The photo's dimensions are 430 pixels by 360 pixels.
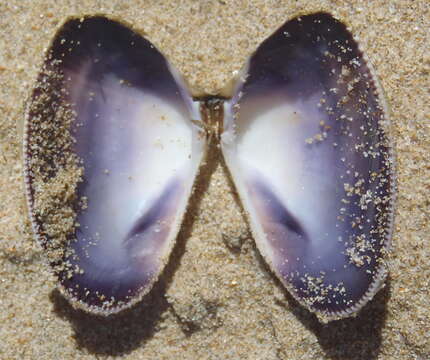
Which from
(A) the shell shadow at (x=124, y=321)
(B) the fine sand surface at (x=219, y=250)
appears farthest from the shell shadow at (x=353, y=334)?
(A) the shell shadow at (x=124, y=321)

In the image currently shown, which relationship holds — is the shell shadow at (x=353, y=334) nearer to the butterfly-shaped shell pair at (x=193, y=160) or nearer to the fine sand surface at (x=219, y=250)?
the fine sand surface at (x=219, y=250)

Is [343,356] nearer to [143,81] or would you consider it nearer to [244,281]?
[244,281]

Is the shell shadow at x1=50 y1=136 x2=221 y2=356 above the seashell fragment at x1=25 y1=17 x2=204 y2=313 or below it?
below

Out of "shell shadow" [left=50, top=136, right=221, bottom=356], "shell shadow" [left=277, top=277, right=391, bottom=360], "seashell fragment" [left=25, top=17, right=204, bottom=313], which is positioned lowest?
"shell shadow" [left=50, top=136, right=221, bottom=356]

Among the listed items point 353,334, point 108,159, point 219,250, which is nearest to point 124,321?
point 219,250

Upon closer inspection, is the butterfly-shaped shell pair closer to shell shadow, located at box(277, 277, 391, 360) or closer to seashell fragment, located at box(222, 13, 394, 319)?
seashell fragment, located at box(222, 13, 394, 319)

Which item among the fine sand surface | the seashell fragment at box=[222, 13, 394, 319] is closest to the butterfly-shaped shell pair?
the seashell fragment at box=[222, 13, 394, 319]

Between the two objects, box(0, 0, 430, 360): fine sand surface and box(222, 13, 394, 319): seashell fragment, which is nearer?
box(222, 13, 394, 319): seashell fragment
